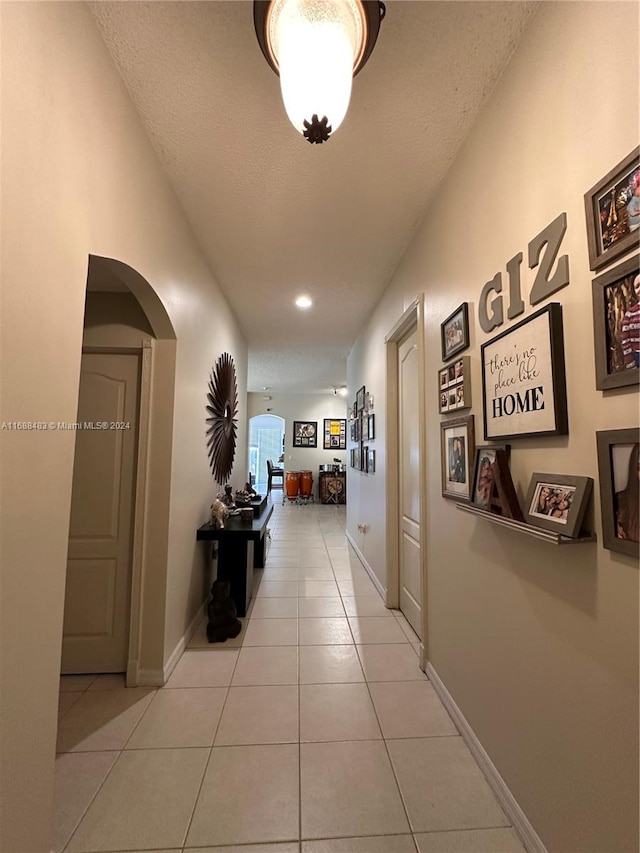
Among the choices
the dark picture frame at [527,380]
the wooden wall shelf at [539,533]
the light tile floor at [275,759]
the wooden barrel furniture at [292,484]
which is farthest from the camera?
the wooden barrel furniture at [292,484]

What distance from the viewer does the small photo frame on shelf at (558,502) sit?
979 mm

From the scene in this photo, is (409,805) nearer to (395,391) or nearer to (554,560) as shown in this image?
(554,560)

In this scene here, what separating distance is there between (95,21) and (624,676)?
2558 mm

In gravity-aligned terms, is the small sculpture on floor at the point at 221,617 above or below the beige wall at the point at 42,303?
below

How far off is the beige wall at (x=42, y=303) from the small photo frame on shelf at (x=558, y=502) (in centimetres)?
150

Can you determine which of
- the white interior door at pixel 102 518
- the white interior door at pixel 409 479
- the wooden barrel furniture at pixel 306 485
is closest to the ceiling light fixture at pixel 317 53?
the white interior door at pixel 102 518

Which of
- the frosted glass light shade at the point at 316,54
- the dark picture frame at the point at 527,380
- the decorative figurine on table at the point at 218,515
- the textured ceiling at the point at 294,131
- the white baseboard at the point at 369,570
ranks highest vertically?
the textured ceiling at the point at 294,131

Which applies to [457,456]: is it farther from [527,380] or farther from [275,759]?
[275,759]

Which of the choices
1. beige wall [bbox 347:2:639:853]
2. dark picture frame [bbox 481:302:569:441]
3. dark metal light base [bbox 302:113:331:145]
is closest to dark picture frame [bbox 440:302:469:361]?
beige wall [bbox 347:2:639:853]

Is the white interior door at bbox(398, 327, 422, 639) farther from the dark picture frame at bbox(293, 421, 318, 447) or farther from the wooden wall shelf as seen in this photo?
the dark picture frame at bbox(293, 421, 318, 447)

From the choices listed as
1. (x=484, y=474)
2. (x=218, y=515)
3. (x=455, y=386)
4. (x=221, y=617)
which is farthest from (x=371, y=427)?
(x=484, y=474)

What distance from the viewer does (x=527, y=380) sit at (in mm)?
1216

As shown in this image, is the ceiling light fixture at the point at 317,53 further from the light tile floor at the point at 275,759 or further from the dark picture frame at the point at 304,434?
the dark picture frame at the point at 304,434

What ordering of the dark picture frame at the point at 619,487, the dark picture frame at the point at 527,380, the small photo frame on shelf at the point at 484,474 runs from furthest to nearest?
the small photo frame on shelf at the point at 484,474 → the dark picture frame at the point at 527,380 → the dark picture frame at the point at 619,487
